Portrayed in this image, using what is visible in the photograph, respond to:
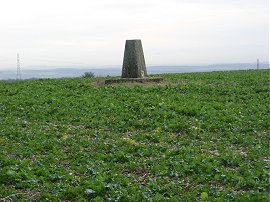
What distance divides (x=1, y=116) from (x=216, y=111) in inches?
282

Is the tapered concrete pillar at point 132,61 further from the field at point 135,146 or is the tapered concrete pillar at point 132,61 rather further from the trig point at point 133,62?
the field at point 135,146

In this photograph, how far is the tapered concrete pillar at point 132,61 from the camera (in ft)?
77.0

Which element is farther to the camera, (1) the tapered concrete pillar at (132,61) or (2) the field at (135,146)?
(1) the tapered concrete pillar at (132,61)

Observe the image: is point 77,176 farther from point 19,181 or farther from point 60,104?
point 60,104

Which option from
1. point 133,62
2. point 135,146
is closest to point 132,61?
point 133,62

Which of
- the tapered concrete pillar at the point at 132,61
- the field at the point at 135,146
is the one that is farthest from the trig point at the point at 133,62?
the field at the point at 135,146

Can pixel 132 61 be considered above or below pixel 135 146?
above

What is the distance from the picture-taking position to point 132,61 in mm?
23516

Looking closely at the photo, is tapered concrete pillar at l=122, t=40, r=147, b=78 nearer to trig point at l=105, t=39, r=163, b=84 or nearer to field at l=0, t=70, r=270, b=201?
trig point at l=105, t=39, r=163, b=84

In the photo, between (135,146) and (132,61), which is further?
(132,61)

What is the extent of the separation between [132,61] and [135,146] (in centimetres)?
1307

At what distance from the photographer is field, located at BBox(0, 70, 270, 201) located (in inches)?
314

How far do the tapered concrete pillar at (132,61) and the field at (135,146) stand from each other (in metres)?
4.45

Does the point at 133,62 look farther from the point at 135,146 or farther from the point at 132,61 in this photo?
the point at 135,146
